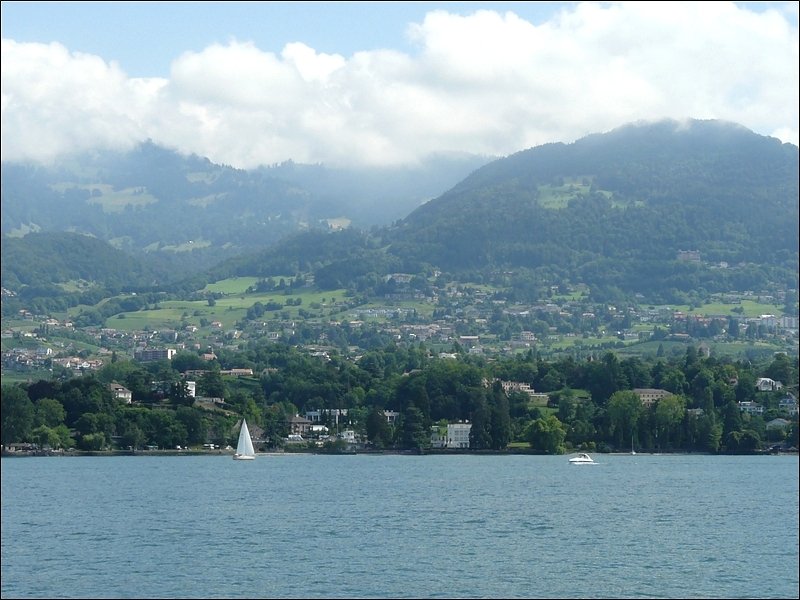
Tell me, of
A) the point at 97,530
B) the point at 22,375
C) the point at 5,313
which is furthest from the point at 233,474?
the point at 5,313

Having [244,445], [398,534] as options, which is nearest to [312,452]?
[244,445]

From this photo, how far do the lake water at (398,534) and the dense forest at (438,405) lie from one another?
20.1m

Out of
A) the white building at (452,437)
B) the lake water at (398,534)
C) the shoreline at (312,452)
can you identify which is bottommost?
the lake water at (398,534)

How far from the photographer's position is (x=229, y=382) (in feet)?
400

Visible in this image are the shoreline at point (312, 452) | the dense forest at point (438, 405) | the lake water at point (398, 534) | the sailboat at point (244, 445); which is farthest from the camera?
the dense forest at point (438, 405)

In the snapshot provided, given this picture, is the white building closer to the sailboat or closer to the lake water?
the sailboat

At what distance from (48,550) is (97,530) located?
5.58m

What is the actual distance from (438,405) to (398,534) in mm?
66614

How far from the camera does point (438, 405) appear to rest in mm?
110688

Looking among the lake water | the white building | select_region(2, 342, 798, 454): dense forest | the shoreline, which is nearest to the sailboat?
the shoreline

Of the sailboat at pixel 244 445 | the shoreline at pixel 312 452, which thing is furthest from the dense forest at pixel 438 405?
the sailboat at pixel 244 445

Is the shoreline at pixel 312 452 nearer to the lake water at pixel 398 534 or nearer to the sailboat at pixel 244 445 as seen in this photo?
the sailboat at pixel 244 445

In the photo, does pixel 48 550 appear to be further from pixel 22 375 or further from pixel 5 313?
pixel 5 313

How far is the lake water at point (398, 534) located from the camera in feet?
111
